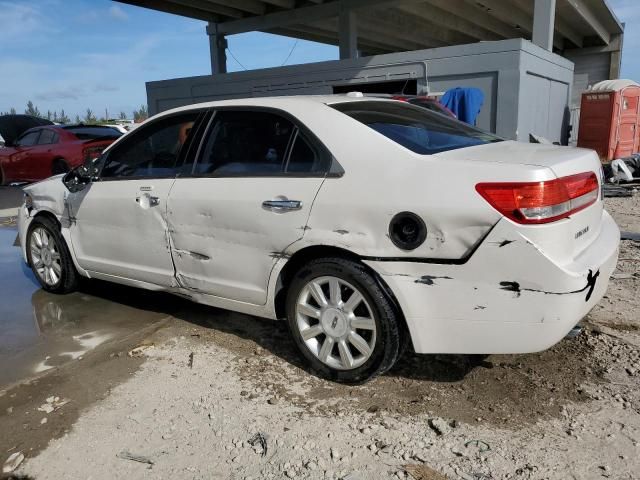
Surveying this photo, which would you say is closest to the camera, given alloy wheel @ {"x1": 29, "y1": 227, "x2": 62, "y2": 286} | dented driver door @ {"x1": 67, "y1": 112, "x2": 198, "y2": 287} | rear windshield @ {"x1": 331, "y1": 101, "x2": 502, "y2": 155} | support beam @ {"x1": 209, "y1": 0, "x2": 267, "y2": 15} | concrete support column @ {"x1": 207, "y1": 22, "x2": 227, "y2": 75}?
rear windshield @ {"x1": 331, "y1": 101, "x2": 502, "y2": 155}

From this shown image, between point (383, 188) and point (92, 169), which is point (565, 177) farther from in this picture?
point (92, 169)

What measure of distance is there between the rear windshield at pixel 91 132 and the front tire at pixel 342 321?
10261 mm

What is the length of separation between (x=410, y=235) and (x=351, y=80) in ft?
41.1

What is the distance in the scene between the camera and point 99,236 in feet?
13.9

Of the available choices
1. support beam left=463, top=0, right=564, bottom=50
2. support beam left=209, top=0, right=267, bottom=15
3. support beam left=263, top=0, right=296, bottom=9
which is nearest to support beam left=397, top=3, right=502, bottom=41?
support beam left=463, top=0, right=564, bottom=50

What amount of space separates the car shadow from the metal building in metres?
9.47

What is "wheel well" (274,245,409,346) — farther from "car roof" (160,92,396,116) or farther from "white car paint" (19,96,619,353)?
"car roof" (160,92,396,116)

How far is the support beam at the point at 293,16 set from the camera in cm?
1683

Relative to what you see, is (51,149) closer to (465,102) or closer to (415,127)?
(465,102)

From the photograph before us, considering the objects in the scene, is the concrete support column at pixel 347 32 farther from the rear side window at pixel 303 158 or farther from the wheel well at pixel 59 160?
the rear side window at pixel 303 158

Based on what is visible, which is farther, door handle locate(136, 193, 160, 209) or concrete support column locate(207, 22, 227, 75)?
concrete support column locate(207, 22, 227, 75)

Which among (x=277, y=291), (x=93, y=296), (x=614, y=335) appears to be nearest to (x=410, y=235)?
(x=277, y=291)

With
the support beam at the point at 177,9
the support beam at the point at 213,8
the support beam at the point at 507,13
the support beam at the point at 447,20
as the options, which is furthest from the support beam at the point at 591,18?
the support beam at the point at 177,9

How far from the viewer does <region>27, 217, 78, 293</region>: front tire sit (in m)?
4.70
